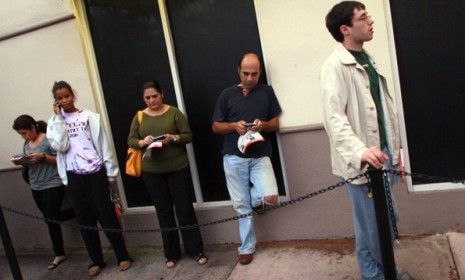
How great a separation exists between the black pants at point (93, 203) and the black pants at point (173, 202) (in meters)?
0.46

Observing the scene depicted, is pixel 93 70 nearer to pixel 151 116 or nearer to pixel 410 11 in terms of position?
pixel 151 116

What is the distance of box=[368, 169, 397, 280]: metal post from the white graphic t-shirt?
3.00m

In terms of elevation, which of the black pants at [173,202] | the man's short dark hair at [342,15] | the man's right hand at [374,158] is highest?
the man's short dark hair at [342,15]

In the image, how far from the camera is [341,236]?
4664 millimetres

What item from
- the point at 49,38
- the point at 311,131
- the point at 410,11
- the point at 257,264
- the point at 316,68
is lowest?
the point at 257,264

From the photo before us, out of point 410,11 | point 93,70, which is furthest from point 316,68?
point 93,70

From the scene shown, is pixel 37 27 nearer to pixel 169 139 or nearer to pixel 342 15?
pixel 169 139

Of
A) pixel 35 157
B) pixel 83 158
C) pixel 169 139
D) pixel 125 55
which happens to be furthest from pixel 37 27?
pixel 169 139

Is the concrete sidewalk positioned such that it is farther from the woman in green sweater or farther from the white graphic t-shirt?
the white graphic t-shirt

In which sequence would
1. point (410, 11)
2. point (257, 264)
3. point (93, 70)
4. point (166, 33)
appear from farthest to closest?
point (93, 70) < point (166, 33) < point (257, 264) < point (410, 11)

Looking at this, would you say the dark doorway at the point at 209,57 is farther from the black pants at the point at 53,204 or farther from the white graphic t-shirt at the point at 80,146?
the black pants at the point at 53,204

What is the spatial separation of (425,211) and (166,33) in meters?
3.07

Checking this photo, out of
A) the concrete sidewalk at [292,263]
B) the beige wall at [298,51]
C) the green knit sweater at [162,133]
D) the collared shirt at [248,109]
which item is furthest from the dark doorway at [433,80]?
the green knit sweater at [162,133]

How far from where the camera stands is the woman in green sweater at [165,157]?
15.0 feet
